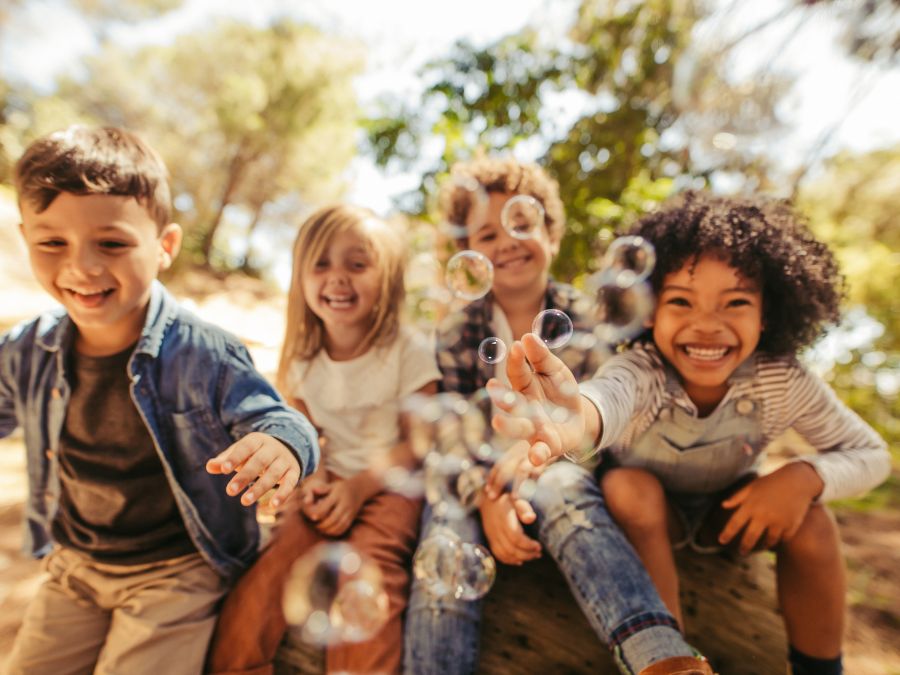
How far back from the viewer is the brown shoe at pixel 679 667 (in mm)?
1147

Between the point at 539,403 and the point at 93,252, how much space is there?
1.21m

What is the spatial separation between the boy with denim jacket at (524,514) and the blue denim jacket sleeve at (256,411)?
2.05ft

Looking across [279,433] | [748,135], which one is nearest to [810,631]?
[279,433]

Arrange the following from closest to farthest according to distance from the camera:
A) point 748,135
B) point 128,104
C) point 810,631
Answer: point 810,631 < point 748,135 < point 128,104

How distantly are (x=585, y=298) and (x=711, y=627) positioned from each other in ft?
4.33

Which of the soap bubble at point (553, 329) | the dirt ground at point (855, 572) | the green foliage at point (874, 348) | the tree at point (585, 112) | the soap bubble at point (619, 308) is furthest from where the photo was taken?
the green foliage at point (874, 348)

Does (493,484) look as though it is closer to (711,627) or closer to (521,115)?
(711,627)

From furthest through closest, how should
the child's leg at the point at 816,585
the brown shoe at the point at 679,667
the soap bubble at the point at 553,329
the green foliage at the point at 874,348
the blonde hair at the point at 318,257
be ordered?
the green foliage at the point at 874,348, the blonde hair at the point at 318,257, the soap bubble at the point at 553,329, the child's leg at the point at 816,585, the brown shoe at the point at 679,667

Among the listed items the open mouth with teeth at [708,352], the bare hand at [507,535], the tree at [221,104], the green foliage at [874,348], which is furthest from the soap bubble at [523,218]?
the tree at [221,104]

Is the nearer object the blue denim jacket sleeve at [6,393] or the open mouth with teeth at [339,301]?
the blue denim jacket sleeve at [6,393]

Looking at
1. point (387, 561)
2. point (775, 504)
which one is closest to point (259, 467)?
point (387, 561)

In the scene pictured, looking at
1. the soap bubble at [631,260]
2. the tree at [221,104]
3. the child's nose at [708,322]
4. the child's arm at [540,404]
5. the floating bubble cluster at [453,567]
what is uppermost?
the tree at [221,104]

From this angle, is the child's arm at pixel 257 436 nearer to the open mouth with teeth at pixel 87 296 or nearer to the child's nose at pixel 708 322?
the open mouth with teeth at pixel 87 296

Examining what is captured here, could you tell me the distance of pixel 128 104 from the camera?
540 inches
